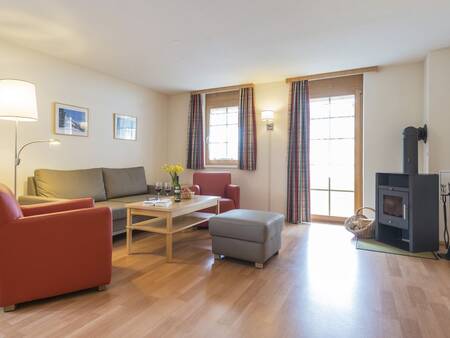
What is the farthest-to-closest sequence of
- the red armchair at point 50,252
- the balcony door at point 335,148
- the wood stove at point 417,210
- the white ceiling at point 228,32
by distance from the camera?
the balcony door at point 335,148 → the wood stove at point 417,210 → the white ceiling at point 228,32 → the red armchair at point 50,252

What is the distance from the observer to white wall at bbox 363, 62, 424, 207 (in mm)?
3721

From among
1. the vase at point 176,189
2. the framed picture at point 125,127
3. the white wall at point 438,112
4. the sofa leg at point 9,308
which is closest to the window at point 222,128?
the framed picture at point 125,127

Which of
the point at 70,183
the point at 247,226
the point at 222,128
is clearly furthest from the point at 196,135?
the point at 247,226

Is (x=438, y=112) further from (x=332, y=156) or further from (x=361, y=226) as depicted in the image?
(x=361, y=226)

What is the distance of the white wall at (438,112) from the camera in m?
3.29

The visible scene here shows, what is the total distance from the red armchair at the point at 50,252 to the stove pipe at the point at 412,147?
3478 millimetres

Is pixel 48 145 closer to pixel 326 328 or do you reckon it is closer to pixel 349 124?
pixel 326 328

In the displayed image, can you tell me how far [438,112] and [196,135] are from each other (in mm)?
3668

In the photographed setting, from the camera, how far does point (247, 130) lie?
4773 mm

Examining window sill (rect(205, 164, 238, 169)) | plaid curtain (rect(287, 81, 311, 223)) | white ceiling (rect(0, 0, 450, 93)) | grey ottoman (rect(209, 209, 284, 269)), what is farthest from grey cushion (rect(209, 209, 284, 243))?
window sill (rect(205, 164, 238, 169))

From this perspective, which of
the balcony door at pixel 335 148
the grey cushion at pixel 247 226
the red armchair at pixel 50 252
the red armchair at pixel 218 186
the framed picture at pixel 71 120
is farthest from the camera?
the red armchair at pixel 218 186

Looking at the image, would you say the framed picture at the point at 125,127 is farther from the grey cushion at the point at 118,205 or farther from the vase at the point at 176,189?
the vase at the point at 176,189

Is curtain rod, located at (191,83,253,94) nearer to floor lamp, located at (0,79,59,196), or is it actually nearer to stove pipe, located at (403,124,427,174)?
stove pipe, located at (403,124,427,174)

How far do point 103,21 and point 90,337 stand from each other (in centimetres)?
269
